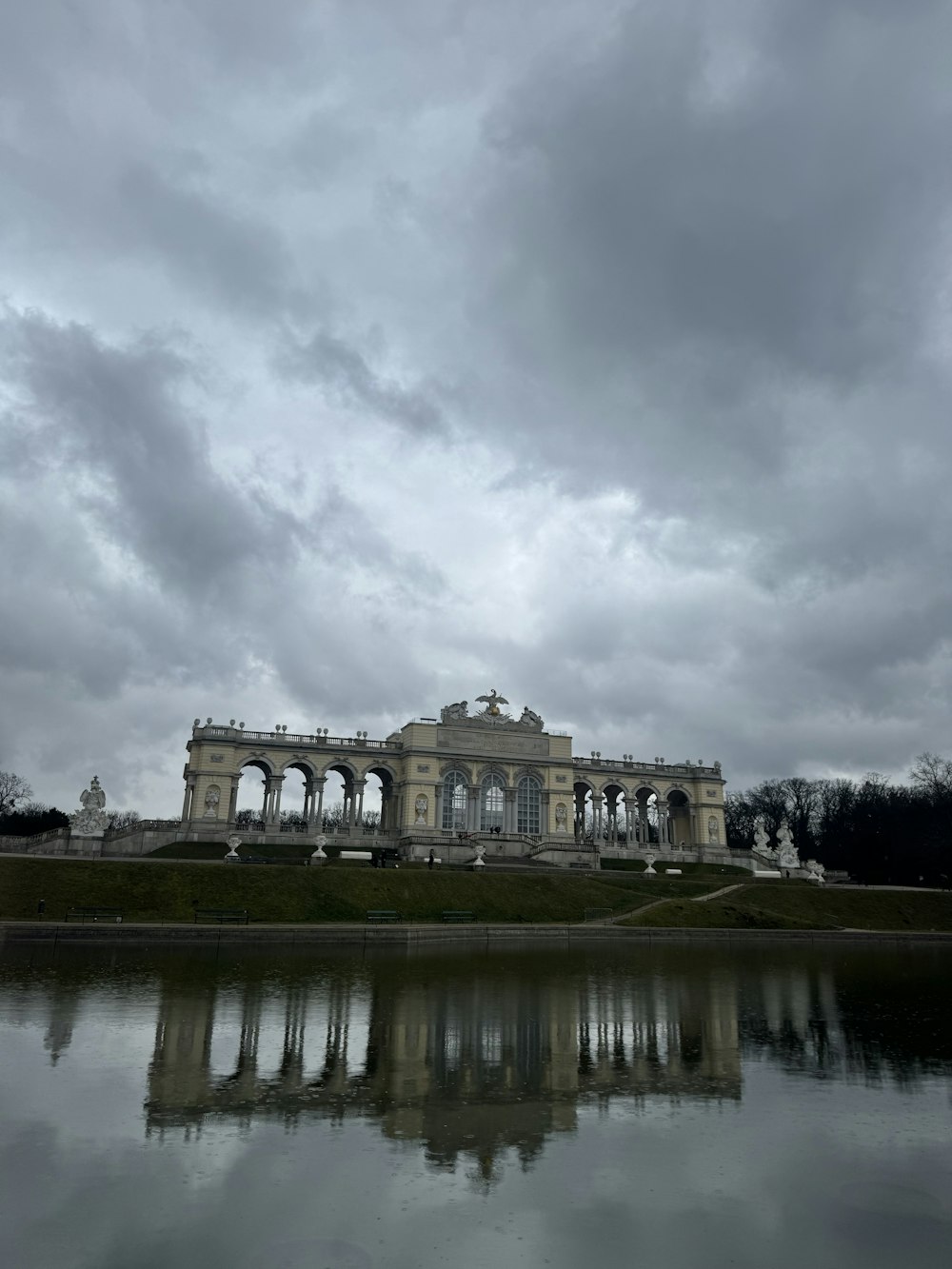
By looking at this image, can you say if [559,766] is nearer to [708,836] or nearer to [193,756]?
[708,836]

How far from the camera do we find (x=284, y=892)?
2040 inches

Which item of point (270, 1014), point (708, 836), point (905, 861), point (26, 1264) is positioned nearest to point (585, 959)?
point (270, 1014)

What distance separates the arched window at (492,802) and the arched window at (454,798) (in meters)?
2.02

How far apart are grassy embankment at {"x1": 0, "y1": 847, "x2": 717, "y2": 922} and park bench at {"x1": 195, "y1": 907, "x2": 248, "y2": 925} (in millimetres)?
882

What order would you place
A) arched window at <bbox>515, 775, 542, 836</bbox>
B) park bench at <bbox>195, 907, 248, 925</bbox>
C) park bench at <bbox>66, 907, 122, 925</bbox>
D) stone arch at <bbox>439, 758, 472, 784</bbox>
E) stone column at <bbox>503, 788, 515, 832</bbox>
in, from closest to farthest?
1. park bench at <bbox>66, 907, 122, 925</bbox>
2. park bench at <bbox>195, 907, 248, 925</bbox>
3. stone arch at <bbox>439, 758, 472, 784</bbox>
4. stone column at <bbox>503, 788, 515, 832</bbox>
5. arched window at <bbox>515, 775, 542, 836</bbox>

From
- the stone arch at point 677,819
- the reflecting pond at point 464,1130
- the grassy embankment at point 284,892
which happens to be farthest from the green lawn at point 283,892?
the stone arch at point 677,819

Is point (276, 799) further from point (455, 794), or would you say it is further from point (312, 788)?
point (455, 794)

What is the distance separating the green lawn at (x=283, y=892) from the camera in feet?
154

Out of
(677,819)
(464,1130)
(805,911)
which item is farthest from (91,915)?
(677,819)

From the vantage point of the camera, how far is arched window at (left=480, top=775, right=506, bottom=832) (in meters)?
92.1

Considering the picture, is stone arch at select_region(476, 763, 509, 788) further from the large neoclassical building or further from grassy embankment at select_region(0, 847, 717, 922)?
grassy embankment at select_region(0, 847, 717, 922)

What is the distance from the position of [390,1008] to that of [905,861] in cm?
9271

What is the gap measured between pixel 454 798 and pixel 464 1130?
265ft

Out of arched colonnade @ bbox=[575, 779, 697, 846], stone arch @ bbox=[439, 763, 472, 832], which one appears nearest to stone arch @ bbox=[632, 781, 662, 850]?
arched colonnade @ bbox=[575, 779, 697, 846]
